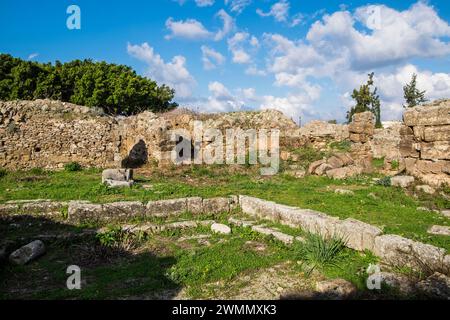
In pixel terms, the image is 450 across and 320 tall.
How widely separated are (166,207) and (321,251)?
423 centimetres

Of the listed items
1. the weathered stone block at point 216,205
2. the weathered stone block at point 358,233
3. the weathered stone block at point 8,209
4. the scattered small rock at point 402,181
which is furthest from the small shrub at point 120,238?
the scattered small rock at point 402,181

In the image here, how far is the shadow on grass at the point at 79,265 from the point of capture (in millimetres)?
4762

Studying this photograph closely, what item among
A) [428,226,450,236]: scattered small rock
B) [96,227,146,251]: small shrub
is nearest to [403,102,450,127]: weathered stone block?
[428,226,450,236]: scattered small rock

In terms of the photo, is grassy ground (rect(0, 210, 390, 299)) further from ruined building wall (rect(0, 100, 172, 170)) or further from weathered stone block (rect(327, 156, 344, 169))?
ruined building wall (rect(0, 100, 172, 170))

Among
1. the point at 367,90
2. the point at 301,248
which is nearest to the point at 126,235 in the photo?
the point at 301,248

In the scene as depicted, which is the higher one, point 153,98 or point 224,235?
point 153,98

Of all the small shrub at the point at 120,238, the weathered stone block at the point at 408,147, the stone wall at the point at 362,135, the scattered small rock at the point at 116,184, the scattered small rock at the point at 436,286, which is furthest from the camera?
the stone wall at the point at 362,135

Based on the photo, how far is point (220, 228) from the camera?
7562mm

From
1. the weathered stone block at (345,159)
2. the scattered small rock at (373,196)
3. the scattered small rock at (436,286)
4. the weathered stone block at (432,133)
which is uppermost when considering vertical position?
the weathered stone block at (432,133)

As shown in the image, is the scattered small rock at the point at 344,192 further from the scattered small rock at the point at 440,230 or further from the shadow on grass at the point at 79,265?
the shadow on grass at the point at 79,265

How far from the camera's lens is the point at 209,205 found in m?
8.90

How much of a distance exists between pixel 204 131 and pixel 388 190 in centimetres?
1058

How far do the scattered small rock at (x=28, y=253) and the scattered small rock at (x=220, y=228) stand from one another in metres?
3.37
